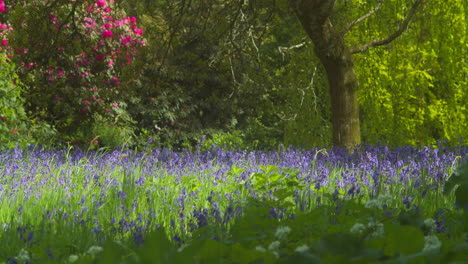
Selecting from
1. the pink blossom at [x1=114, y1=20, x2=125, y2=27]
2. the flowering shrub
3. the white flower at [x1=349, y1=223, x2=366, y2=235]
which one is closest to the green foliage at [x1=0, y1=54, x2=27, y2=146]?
the flowering shrub

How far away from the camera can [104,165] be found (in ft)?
19.6

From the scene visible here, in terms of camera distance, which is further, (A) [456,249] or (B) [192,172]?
(B) [192,172]

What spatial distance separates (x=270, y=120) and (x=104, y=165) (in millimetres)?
10962

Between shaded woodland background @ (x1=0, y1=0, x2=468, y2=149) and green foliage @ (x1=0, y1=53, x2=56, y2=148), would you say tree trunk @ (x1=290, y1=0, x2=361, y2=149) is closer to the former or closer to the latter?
shaded woodland background @ (x1=0, y1=0, x2=468, y2=149)

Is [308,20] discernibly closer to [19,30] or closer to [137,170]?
[137,170]

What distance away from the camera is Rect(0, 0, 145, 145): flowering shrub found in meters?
10.7

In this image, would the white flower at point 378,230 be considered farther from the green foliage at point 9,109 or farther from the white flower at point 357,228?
the green foliage at point 9,109

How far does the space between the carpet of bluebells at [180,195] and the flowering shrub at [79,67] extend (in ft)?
14.9

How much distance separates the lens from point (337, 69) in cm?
751

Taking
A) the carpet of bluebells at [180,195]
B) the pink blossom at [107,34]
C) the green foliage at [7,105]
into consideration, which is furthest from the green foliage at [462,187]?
the pink blossom at [107,34]

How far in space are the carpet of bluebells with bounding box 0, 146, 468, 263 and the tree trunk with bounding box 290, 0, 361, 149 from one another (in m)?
1.11

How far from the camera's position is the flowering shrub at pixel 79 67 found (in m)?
10.7

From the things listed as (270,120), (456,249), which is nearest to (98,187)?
(456,249)

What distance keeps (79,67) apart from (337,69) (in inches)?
231
